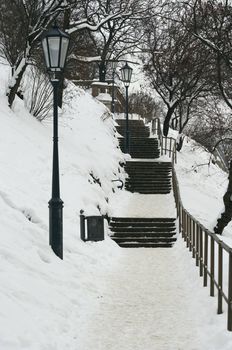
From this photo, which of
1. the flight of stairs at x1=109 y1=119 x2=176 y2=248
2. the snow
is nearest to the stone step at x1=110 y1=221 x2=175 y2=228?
the flight of stairs at x1=109 y1=119 x2=176 y2=248

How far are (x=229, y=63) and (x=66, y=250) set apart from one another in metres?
6.96

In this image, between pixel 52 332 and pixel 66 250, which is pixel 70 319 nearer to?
pixel 52 332

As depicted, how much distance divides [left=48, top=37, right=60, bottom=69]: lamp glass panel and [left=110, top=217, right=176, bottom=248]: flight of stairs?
6439 mm

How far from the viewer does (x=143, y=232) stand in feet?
49.2

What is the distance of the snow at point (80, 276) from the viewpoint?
6.40 m

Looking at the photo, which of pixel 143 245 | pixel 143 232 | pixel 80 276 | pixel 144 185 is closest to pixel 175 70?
pixel 144 185

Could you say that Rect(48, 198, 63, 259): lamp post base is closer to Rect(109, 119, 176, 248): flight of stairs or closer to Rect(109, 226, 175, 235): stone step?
Rect(109, 119, 176, 248): flight of stairs

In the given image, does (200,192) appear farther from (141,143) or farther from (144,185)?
(141,143)

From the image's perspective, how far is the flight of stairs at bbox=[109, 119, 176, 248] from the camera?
14.6m

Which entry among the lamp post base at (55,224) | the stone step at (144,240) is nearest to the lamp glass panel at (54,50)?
the lamp post base at (55,224)

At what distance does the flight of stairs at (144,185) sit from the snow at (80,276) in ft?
2.34

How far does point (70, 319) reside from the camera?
281 inches

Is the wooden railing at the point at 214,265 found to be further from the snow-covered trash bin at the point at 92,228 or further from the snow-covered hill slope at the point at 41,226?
the snow-covered trash bin at the point at 92,228

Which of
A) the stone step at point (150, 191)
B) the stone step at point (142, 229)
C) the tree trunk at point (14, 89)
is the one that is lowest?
the stone step at point (142, 229)
